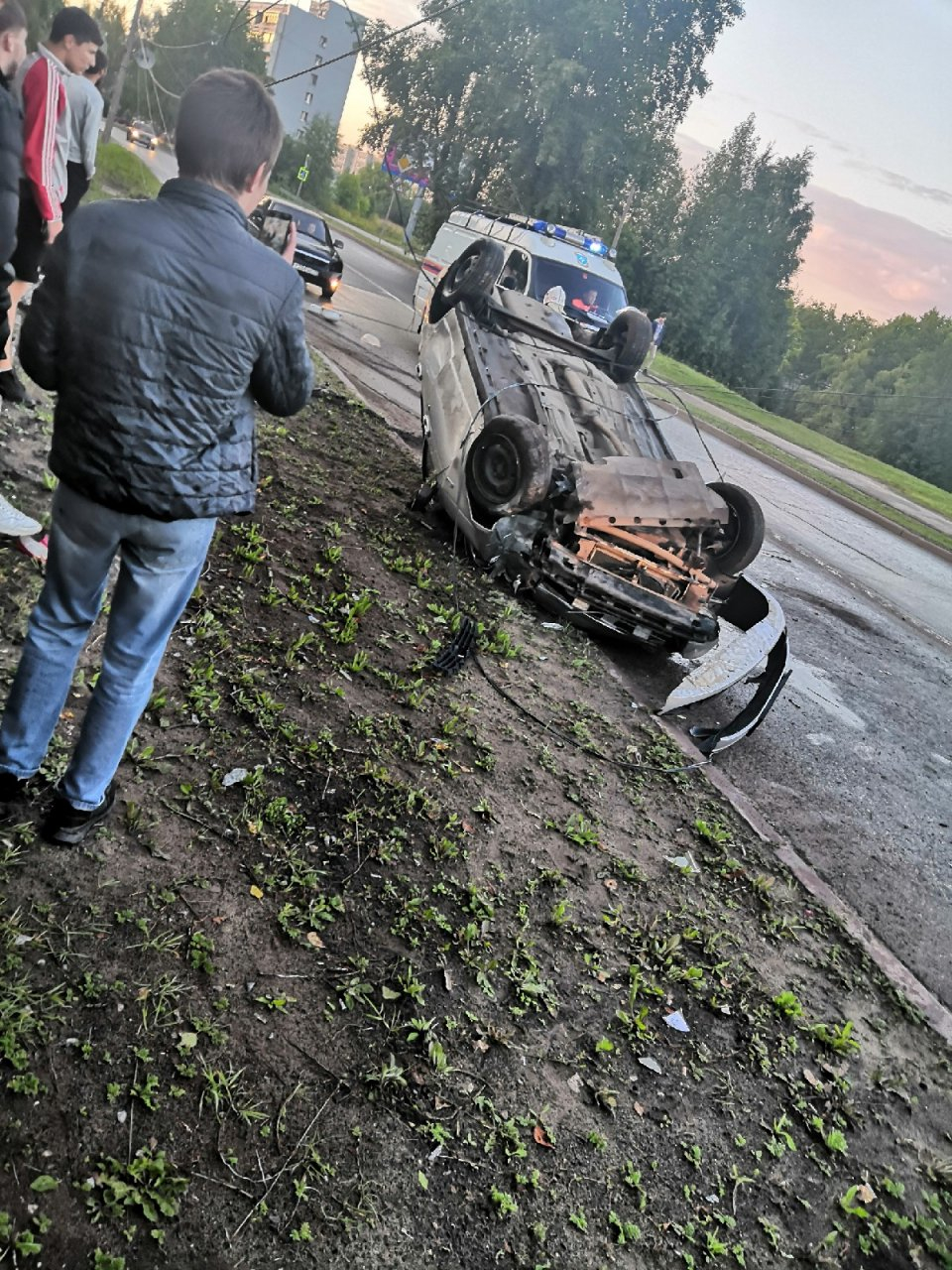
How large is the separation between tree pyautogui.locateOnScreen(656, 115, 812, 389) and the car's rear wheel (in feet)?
173

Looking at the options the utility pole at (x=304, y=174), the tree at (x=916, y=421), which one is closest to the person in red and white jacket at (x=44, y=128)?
the utility pole at (x=304, y=174)

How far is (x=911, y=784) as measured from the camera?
641cm

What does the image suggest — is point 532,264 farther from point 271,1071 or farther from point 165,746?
point 271,1071

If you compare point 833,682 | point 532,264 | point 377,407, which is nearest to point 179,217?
point 833,682

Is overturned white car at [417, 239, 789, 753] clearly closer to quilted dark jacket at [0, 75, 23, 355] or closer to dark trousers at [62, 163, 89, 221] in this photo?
dark trousers at [62, 163, 89, 221]

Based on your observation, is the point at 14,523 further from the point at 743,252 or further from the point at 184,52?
the point at 184,52

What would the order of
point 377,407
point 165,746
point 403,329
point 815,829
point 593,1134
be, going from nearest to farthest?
1. point 593,1134
2. point 165,746
3. point 815,829
4. point 377,407
5. point 403,329

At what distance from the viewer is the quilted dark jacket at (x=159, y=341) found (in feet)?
7.63

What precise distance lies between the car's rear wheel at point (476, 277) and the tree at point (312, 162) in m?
55.7

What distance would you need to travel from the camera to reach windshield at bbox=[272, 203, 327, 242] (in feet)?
58.4

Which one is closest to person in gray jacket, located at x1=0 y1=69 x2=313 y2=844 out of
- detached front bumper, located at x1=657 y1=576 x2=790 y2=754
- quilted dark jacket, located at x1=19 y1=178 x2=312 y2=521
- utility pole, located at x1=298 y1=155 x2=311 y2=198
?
quilted dark jacket, located at x1=19 y1=178 x2=312 y2=521

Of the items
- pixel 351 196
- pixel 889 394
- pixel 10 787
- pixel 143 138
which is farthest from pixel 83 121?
pixel 889 394

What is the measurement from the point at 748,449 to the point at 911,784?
15.7m

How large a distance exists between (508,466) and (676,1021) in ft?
13.2
